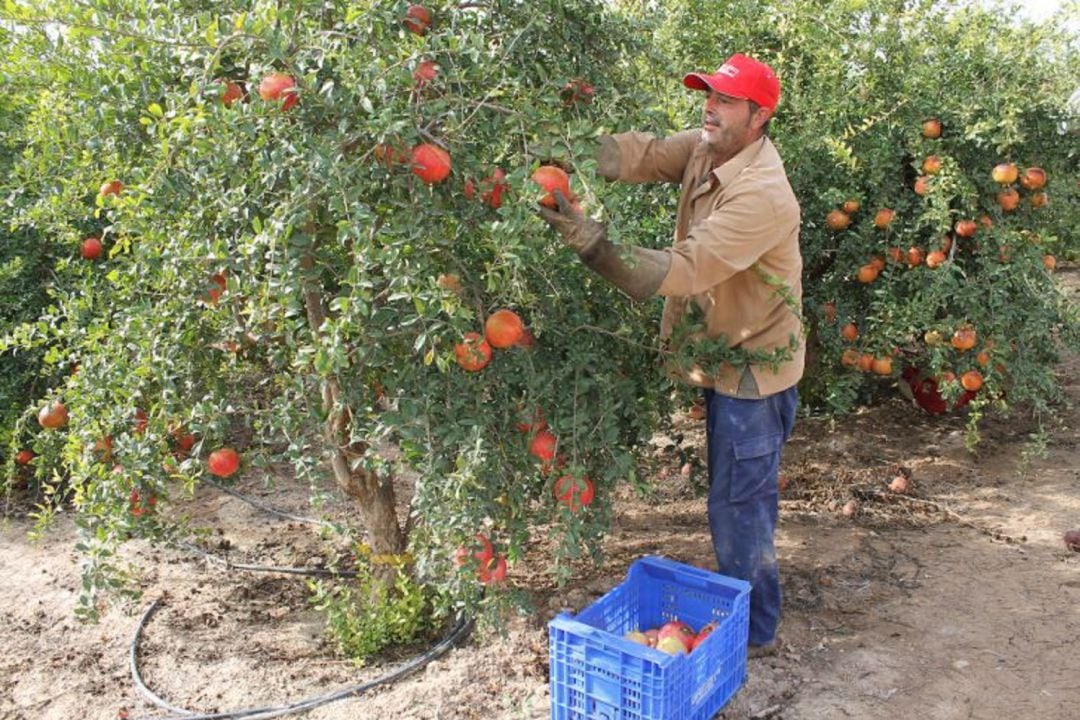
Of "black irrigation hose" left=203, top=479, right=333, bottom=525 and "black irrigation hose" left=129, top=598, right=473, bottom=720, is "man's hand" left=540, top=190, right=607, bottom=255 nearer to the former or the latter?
"black irrigation hose" left=129, top=598, right=473, bottom=720

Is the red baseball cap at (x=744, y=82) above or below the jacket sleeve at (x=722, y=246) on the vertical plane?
above

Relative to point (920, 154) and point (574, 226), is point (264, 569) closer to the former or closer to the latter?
point (574, 226)

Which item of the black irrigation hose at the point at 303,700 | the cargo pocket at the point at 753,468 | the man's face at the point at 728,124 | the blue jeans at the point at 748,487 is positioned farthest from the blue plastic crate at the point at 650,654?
the man's face at the point at 728,124

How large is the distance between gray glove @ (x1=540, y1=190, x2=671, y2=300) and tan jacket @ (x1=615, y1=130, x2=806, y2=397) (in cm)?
7

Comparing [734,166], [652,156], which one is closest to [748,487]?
[734,166]

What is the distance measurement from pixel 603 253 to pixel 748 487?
1.08m

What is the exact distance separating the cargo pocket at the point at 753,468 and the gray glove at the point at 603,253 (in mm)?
775

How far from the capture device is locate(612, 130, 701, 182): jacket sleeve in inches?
130

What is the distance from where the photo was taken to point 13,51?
274 cm

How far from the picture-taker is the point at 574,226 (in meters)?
2.62

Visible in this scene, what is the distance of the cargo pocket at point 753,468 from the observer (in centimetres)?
324

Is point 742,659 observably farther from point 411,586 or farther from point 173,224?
point 173,224

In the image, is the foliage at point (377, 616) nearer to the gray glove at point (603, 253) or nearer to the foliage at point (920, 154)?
the gray glove at point (603, 253)

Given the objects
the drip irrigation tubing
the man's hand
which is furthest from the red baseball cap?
the drip irrigation tubing
